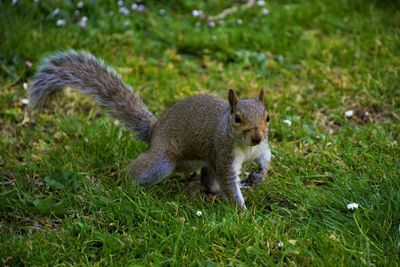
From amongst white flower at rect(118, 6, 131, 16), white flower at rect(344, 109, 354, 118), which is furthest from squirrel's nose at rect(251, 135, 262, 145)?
white flower at rect(118, 6, 131, 16)

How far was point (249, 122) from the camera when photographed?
2758mm

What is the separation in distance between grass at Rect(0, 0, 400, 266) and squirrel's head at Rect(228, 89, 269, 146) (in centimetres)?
31

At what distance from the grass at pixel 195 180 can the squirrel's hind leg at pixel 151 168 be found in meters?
0.06

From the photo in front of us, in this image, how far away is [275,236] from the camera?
251 centimetres

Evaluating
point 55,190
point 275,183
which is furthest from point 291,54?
point 55,190

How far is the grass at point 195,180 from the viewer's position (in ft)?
8.30

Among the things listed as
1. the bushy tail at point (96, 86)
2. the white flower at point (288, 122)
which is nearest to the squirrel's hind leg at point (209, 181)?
the bushy tail at point (96, 86)

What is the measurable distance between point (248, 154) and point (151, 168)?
0.50 m

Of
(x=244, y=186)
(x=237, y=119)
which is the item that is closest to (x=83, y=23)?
(x=244, y=186)

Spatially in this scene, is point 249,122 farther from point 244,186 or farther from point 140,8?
point 140,8

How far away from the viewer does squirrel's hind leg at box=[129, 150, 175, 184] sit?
314 centimetres

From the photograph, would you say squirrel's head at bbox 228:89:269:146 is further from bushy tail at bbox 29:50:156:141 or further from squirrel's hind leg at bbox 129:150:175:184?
bushy tail at bbox 29:50:156:141

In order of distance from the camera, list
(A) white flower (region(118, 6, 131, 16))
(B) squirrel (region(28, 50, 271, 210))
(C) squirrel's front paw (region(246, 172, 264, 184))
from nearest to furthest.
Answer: (B) squirrel (region(28, 50, 271, 210)), (C) squirrel's front paw (region(246, 172, 264, 184)), (A) white flower (region(118, 6, 131, 16))

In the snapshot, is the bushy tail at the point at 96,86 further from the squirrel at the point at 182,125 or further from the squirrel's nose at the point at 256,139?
the squirrel's nose at the point at 256,139
